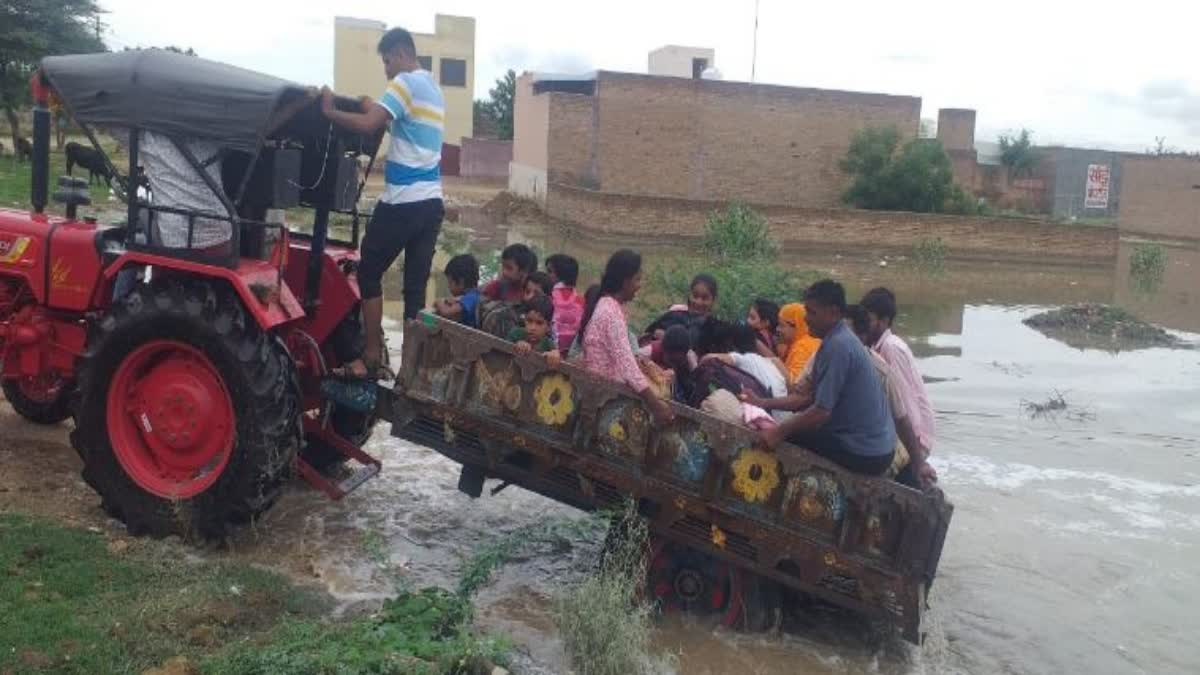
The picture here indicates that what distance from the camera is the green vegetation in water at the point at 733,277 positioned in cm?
1161

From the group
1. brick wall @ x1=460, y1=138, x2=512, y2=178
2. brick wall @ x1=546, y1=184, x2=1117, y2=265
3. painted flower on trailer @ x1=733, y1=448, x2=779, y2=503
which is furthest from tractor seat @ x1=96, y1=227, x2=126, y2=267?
brick wall @ x1=460, y1=138, x2=512, y2=178

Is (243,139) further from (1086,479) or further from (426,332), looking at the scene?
(1086,479)

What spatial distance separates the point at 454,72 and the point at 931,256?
41.2 metres

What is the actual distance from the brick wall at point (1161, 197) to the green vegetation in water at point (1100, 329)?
26684 mm

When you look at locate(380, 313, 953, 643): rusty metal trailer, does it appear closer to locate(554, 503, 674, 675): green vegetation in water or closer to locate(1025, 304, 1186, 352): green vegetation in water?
locate(554, 503, 674, 675): green vegetation in water

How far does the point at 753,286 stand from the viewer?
11.8 m

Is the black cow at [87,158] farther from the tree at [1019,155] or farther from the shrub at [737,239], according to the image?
the tree at [1019,155]

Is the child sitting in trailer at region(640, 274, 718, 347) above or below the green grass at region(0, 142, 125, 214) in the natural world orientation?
below

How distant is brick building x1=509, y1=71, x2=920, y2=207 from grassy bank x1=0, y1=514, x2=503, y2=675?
33672 millimetres

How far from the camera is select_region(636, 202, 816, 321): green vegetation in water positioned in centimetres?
1161

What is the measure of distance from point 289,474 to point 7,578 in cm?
136

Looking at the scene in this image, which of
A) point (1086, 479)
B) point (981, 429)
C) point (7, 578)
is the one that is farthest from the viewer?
point (981, 429)

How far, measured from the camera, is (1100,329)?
59.0ft

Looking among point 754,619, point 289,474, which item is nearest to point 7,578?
point 289,474
